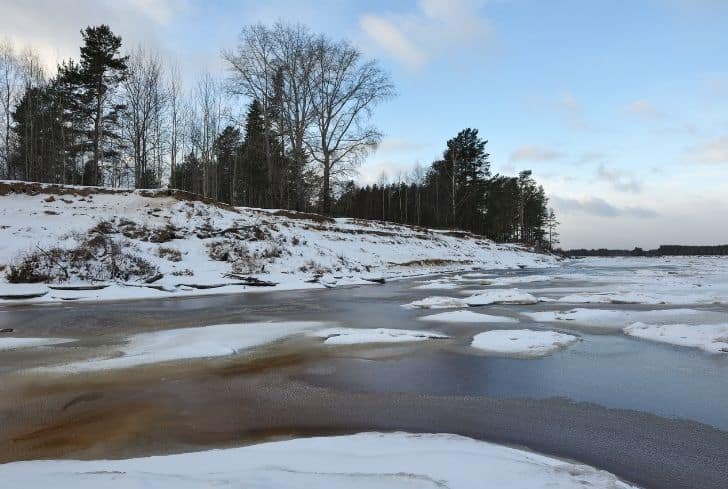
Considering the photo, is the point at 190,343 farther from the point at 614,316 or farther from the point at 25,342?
the point at 614,316

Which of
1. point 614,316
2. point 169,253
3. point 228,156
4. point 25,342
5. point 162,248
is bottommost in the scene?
point 25,342

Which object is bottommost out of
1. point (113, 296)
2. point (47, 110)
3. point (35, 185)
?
point (113, 296)

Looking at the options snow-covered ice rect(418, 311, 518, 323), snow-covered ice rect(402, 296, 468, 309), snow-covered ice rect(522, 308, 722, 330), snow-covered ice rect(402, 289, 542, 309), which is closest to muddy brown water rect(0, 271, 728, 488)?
snow-covered ice rect(522, 308, 722, 330)

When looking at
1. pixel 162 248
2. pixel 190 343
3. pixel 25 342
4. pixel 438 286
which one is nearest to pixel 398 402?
pixel 190 343

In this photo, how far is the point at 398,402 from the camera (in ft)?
14.0

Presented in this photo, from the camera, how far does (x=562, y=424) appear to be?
3688mm

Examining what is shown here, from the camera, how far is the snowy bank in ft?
49.3

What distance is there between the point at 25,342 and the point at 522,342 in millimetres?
7546

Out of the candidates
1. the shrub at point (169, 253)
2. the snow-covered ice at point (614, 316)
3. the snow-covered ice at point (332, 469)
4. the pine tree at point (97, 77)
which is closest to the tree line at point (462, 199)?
the pine tree at point (97, 77)

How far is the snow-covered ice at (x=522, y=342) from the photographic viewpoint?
6.24 m

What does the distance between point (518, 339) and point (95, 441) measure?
5.55m

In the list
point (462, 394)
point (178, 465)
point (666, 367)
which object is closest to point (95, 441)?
point (178, 465)

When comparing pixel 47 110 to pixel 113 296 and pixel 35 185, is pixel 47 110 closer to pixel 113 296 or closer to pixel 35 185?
pixel 35 185

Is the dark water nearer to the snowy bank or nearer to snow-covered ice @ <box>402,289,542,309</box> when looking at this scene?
snow-covered ice @ <box>402,289,542,309</box>
